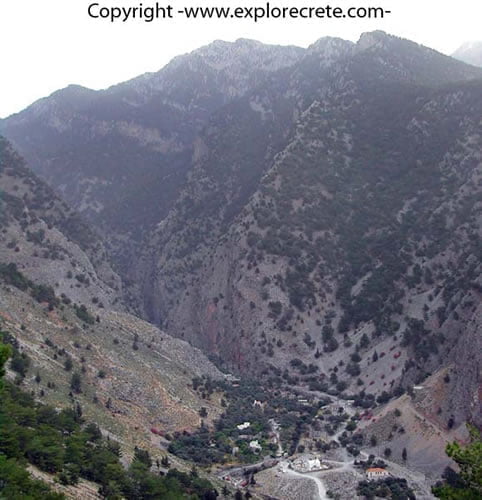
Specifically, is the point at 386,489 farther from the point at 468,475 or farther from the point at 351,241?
the point at 351,241

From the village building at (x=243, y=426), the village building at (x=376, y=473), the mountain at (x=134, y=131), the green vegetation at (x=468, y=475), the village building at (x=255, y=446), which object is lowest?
the village building at (x=255, y=446)

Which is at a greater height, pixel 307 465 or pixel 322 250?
pixel 322 250

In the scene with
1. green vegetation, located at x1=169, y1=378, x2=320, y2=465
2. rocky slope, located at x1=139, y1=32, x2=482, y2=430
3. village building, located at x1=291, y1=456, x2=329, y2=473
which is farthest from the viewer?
rocky slope, located at x1=139, y1=32, x2=482, y2=430

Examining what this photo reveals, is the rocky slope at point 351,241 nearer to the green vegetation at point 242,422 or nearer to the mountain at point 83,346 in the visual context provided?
the green vegetation at point 242,422

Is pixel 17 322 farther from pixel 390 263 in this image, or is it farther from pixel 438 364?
pixel 390 263

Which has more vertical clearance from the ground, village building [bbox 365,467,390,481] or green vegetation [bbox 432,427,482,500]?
green vegetation [bbox 432,427,482,500]

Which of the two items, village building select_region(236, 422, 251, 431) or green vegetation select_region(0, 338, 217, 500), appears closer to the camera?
green vegetation select_region(0, 338, 217, 500)

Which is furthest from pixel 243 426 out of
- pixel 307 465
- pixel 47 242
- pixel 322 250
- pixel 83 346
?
pixel 322 250

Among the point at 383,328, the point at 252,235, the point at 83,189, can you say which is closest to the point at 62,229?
the point at 252,235

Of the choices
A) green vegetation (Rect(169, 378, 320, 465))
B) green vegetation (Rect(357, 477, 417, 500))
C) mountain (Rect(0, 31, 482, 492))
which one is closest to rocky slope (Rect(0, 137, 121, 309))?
mountain (Rect(0, 31, 482, 492))

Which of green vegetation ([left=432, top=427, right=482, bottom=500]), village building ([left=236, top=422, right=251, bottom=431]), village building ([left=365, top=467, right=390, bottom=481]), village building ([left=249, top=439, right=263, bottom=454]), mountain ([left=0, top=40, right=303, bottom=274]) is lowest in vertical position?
village building ([left=249, top=439, right=263, bottom=454])

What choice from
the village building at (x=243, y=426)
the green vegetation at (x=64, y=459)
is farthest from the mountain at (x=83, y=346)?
the green vegetation at (x=64, y=459)

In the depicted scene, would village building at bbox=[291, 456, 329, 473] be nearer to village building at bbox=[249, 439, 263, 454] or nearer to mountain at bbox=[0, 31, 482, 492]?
mountain at bbox=[0, 31, 482, 492]
